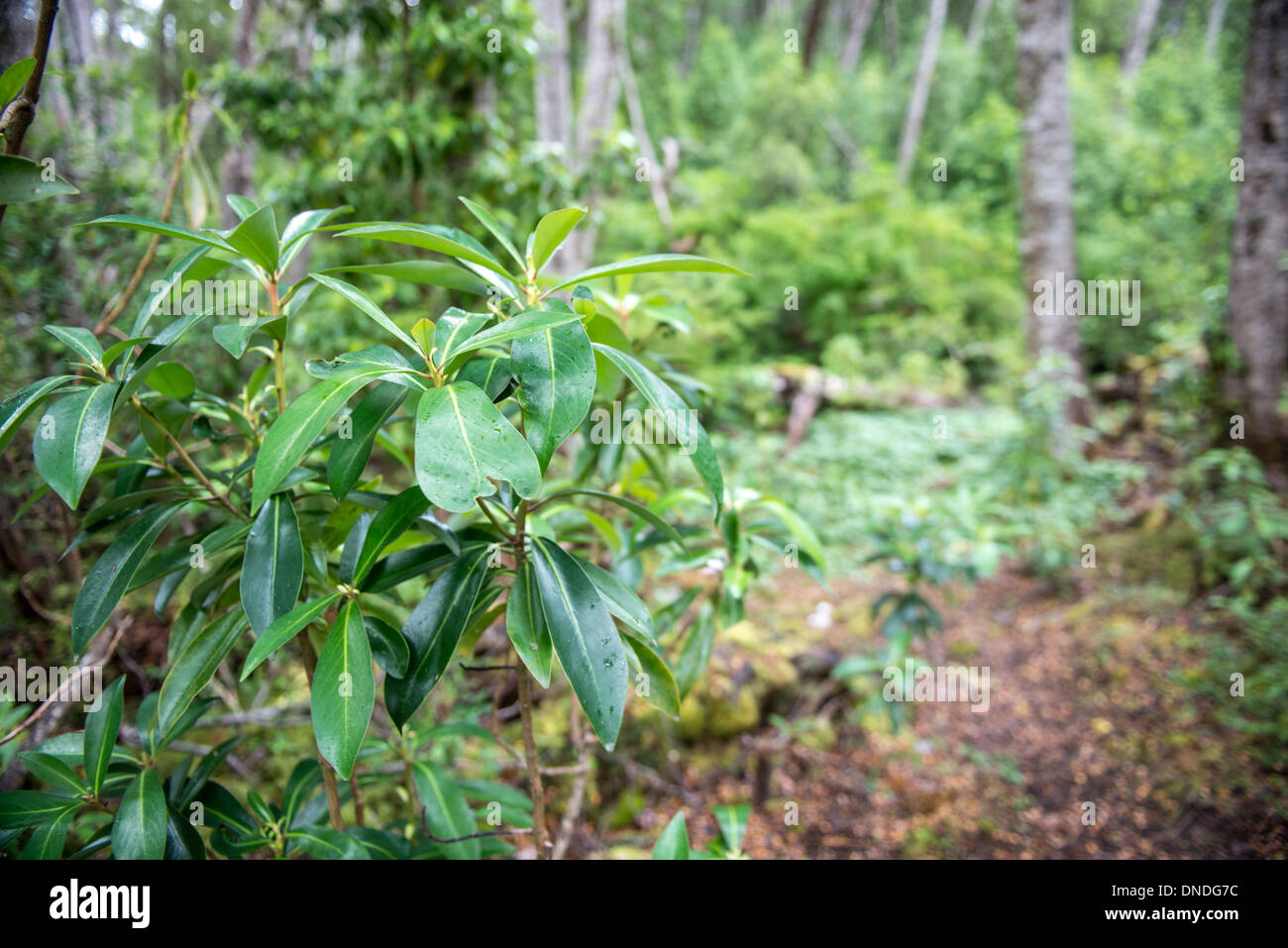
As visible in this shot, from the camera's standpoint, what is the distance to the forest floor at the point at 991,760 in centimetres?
240

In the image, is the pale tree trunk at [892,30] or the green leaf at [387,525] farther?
the pale tree trunk at [892,30]

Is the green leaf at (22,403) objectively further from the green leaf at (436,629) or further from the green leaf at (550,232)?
the green leaf at (550,232)

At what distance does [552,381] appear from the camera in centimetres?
80

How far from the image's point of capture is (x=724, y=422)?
667cm

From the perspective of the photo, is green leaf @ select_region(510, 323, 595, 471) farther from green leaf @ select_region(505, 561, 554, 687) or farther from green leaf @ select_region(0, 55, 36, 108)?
green leaf @ select_region(0, 55, 36, 108)

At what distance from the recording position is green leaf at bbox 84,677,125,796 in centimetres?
96

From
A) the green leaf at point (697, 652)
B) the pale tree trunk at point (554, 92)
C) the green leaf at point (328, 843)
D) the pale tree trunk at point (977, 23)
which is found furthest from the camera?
the pale tree trunk at point (977, 23)

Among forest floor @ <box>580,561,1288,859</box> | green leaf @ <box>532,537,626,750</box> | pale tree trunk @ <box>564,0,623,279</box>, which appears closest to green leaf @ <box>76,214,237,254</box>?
green leaf @ <box>532,537,626,750</box>

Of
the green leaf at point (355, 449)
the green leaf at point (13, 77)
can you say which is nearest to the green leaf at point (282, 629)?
the green leaf at point (355, 449)

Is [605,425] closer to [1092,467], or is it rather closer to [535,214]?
[535,214]

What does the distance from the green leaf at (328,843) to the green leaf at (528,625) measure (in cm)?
44

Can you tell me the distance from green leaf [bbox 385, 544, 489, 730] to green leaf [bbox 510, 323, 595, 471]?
0.88 feet

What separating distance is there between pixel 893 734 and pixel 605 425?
7.50 ft

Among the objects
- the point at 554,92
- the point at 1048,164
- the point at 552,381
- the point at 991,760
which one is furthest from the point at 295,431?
the point at 1048,164
